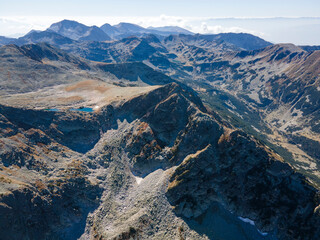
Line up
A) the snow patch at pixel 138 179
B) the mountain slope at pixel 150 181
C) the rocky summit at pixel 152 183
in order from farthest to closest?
the snow patch at pixel 138 179 < the mountain slope at pixel 150 181 < the rocky summit at pixel 152 183

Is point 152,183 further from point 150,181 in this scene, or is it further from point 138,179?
point 138,179

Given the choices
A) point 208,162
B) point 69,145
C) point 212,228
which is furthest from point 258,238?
point 69,145

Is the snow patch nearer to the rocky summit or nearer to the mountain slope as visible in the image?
the rocky summit

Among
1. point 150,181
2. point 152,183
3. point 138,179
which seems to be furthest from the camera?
point 138,179

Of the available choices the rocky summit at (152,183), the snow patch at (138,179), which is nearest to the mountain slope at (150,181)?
the rocky summit at (152,183)

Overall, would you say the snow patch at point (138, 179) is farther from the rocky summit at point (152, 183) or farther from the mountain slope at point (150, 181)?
the mountain slope at point (150, 181)

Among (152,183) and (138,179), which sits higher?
(152,183)

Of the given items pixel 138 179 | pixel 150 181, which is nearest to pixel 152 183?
pixel 150 181

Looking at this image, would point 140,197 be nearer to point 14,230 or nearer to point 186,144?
point 186,144

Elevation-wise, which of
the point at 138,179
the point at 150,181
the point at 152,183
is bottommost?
the point at 138,179

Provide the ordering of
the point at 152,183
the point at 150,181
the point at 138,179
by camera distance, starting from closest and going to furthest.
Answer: the point at 152,183 → the point at 150,181 → the point at 138,179

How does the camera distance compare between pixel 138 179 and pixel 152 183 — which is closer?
pixel 152 183
